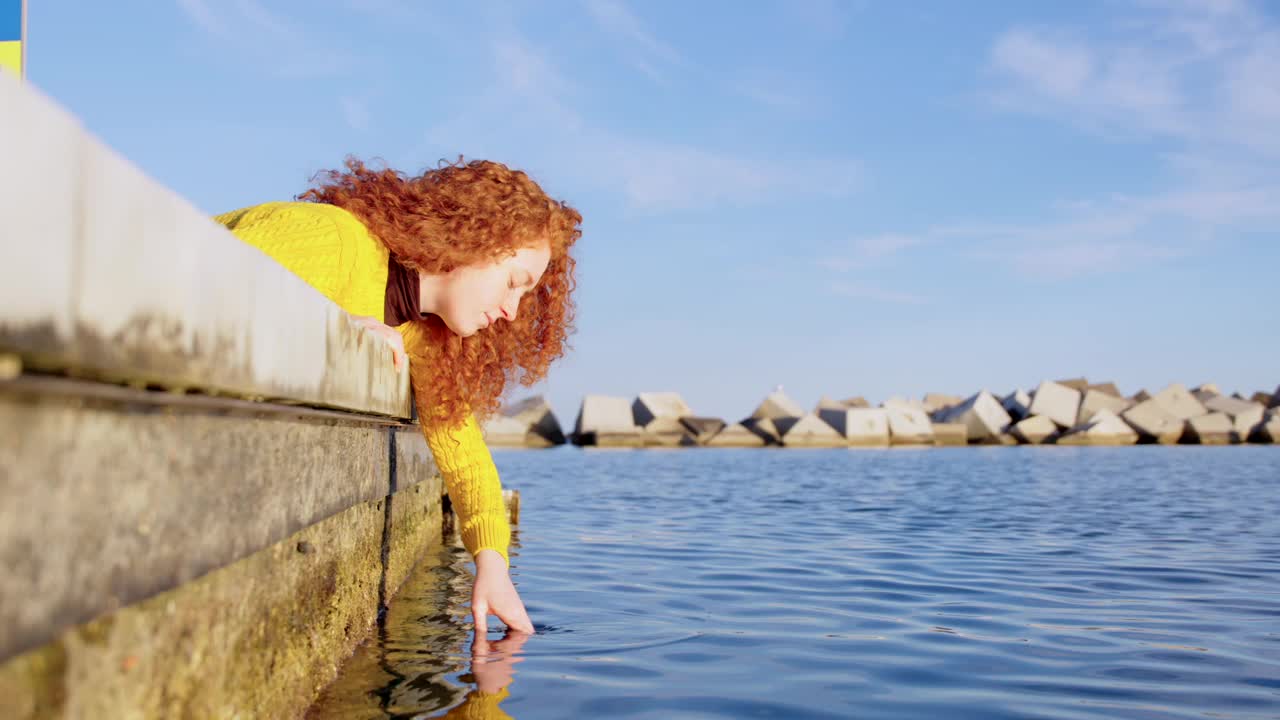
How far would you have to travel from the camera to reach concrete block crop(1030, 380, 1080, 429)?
3456 cm

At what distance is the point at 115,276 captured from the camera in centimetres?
114

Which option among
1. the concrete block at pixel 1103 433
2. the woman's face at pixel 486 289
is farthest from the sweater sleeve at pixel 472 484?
the concrete block at pixel 1103 433

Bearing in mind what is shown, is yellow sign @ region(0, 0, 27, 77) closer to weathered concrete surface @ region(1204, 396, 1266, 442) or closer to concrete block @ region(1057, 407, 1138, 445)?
concrete block @ region(1057, 407, 1138, 445)

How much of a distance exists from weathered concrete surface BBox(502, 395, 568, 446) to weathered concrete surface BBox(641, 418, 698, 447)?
3.48 meters

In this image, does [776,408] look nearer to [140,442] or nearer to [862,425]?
[862,425]

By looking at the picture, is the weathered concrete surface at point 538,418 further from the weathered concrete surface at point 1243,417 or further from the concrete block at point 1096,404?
the weathered concrete surface at point 1243,417

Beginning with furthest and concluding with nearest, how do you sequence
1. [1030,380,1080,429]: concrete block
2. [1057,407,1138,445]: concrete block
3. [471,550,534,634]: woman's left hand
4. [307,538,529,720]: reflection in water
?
[1030,380,1080,429]: concrete block → [1057,407,1138,445]: concrete block → [471,550,534,634]: woman's left hand → [307,538,529,720]: reflection in water

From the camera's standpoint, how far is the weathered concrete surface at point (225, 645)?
118cm

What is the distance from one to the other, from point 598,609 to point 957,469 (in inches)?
594

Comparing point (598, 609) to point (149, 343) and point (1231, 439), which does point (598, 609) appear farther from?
point (1231, 439)

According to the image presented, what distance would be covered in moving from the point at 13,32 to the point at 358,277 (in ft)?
6.81

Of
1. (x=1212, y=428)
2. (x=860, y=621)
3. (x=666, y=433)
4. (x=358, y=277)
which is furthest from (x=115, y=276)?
(x=1212, y=428)

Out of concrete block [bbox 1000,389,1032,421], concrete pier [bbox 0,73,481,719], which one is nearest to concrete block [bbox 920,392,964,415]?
concrete block [bbox 1000,389,1032,421]

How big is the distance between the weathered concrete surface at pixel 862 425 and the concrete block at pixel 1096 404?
22.4 feet
